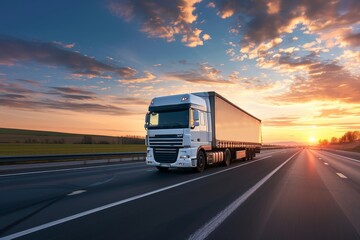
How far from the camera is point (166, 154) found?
50.7ft

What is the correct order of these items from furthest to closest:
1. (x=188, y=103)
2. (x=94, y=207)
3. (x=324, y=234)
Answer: (x=188, y=103)
(x=94, y=207)
(x=324, y=234)

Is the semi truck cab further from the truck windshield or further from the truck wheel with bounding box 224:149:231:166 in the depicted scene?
the truck wheel with bounding box 224:149:231:166

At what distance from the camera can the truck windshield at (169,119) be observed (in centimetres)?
1521

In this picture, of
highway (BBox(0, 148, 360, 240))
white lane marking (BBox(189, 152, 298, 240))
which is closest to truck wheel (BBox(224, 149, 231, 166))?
highway (BBox(0, 148, 360, 240))

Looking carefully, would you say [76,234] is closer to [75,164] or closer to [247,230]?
[247,230]

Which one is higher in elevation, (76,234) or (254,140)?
(254,140)

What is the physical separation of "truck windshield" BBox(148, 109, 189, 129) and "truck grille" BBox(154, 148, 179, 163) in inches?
43.5

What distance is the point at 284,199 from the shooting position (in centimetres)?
852

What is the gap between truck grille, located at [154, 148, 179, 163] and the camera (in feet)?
49.9

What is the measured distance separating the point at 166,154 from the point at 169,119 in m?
1.67

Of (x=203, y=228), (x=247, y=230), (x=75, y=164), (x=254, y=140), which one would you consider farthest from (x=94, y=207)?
(x=254, y=140)

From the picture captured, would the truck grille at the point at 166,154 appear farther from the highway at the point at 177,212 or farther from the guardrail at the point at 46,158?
the guardrail at the point at 46,158

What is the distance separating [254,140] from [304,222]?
25513 millimetres

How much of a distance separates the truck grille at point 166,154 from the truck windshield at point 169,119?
1.10 meters
